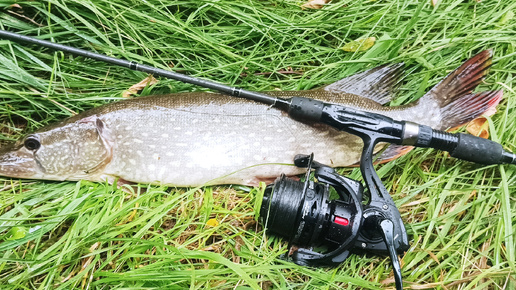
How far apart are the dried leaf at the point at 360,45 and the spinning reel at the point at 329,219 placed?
978 mm

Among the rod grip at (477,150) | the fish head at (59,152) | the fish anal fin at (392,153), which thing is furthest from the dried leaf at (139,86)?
the rod grip at (477,150)

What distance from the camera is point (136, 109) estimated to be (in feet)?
7.23

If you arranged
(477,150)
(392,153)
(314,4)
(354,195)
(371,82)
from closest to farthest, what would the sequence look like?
1. (354,195)
2. (477,150)
3. (392,153)
4. (371,82)
5. (314,4)

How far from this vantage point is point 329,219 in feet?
5.99

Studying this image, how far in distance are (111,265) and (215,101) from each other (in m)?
1.07

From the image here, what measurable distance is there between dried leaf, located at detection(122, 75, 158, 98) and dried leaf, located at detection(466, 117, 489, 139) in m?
2.01

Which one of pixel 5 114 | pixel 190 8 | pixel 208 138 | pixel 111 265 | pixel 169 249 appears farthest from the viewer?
pixel 190 8

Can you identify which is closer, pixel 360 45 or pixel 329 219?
pixel 329 219

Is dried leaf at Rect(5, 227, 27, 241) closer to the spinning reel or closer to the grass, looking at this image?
the grass

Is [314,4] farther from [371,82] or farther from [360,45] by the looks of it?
[371,82]

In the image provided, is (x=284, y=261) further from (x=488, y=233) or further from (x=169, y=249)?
(x=488, y=233)

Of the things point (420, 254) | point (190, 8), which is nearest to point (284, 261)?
point (420, 254)

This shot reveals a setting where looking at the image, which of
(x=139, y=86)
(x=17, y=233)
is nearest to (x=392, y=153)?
(x=139, y=86)

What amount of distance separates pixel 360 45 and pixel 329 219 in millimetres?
1255
